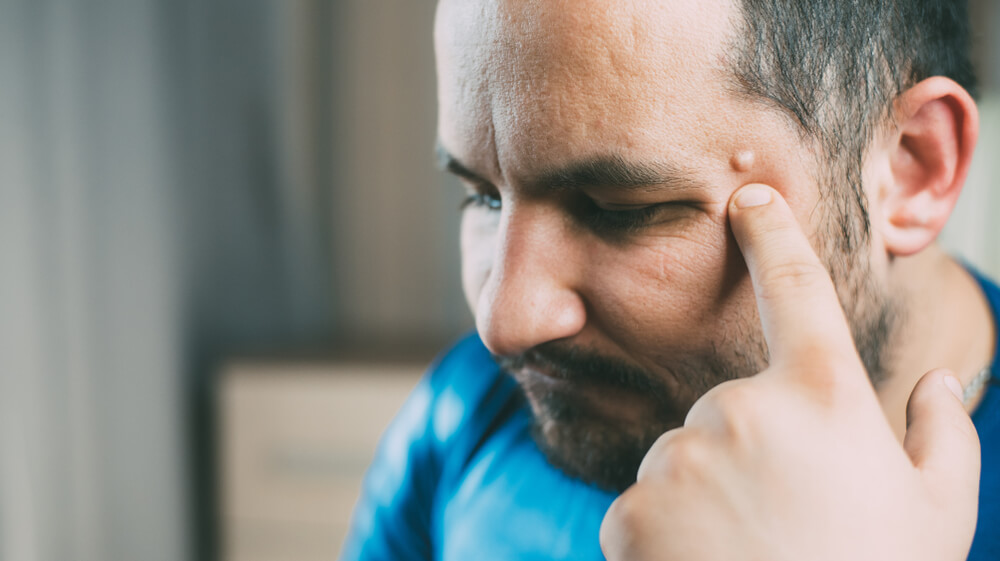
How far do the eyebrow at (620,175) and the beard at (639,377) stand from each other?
5.0 inches

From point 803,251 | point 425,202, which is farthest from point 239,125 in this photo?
point 803,251

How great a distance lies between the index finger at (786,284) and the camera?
0.44 m

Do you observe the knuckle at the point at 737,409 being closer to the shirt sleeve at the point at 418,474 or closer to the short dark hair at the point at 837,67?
the short dark hair at the point at 837,67

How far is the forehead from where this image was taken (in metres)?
0.53

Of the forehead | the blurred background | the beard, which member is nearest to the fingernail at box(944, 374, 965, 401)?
the beard

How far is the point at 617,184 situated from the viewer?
0.54 meters

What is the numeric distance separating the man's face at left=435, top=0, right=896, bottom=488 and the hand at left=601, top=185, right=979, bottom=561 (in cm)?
12

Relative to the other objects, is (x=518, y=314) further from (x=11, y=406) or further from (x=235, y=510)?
(x=235, y=510)

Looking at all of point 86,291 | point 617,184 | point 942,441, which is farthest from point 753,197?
point 86,291

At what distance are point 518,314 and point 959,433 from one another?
31 centimetres

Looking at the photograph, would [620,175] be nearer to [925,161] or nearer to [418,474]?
[925,161]

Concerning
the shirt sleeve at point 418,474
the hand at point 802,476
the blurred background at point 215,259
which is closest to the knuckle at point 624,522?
the hand at point 802,476

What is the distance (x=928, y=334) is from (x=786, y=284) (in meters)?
0.28

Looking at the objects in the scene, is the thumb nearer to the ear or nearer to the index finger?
the index finger
